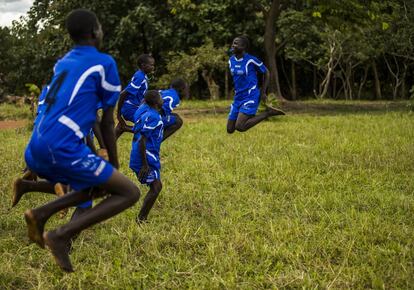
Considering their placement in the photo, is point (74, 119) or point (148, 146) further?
point (148, 146)

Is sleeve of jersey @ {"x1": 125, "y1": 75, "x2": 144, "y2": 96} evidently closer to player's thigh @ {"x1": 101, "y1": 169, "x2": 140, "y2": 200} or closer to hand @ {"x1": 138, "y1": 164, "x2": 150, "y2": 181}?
hand @ {"x1": 138, "y1": 164, "x2": 150, "y2": 181}

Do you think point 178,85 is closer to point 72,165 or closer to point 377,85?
point 72,165

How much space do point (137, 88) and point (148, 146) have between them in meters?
2.81

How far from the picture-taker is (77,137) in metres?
3.34

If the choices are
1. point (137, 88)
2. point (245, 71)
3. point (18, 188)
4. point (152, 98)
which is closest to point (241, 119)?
point (245, 71)

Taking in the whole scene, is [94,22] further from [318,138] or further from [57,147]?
[318,138]

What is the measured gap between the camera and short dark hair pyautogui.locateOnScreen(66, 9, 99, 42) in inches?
135

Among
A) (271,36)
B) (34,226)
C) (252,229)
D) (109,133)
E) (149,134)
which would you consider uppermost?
(271,36)

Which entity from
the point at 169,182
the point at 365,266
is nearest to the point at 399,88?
the point at 169,182

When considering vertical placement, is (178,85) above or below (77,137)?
above

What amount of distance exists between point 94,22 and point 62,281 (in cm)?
189

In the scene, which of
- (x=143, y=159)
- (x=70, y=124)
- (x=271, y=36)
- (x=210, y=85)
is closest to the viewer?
(x=70, y=124)

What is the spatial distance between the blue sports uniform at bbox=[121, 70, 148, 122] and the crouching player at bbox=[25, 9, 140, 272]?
4270mm

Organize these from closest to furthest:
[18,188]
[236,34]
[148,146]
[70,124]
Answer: [70,124], [18,188], [148,146], [236,34]
